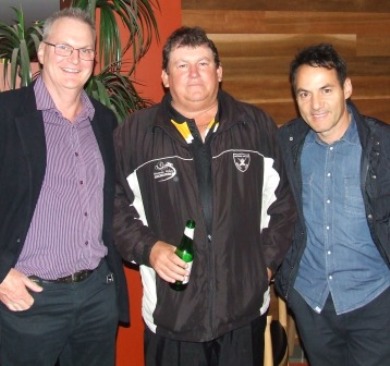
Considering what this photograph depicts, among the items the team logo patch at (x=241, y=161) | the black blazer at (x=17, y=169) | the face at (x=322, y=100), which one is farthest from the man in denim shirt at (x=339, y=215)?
the black blazer at (x=17, y=169)

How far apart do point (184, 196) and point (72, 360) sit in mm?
902

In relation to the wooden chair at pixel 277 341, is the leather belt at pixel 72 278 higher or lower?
higher

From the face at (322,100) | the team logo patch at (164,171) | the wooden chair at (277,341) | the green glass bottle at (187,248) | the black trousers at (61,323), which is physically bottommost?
the wooden chair at (277,341)

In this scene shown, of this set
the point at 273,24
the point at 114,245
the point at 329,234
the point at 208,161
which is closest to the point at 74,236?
the point at 114,245

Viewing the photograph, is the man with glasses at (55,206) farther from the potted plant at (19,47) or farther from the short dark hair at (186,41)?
the short dark hair at (186,41)

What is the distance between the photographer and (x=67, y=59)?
218cm

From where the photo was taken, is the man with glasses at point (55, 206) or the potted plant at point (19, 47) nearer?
the man with glasses at point (55, 206)

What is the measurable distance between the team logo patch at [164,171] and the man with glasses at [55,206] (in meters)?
0.21

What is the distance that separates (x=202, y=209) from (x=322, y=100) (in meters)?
0.66

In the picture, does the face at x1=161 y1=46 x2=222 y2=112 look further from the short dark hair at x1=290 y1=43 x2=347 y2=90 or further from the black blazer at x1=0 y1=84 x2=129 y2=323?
the black blazer at x1=0 y1=84 x2=129 y2=323

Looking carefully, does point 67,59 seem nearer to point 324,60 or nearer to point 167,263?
point 167,263

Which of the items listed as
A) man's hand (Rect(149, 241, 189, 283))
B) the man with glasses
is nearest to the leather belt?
the man with glasses

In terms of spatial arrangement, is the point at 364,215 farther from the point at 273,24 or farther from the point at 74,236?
the point at 273,24

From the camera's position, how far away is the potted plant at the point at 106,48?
241 centimetres
